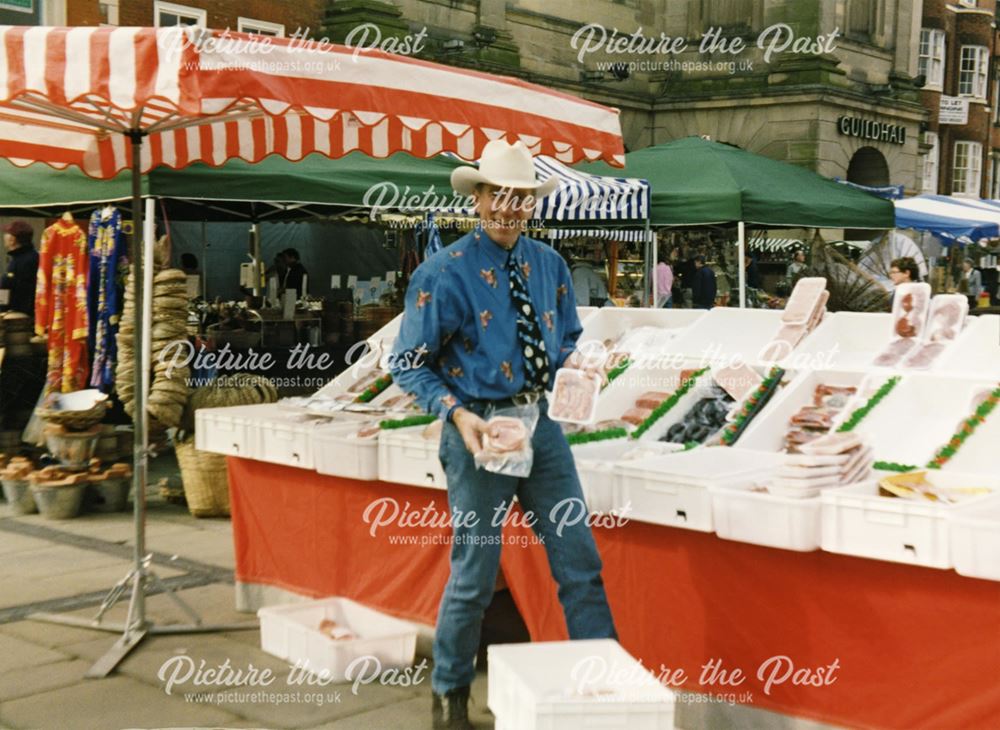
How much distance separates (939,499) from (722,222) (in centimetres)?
873

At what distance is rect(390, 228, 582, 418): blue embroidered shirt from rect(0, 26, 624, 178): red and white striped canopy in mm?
1199

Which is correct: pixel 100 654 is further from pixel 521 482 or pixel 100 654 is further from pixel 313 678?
pixel 521 482

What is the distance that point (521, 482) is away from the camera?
4301mm

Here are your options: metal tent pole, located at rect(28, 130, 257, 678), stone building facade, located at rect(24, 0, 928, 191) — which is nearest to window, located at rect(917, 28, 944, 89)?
stone building facade, located at rect(24, 0, 928, 191)

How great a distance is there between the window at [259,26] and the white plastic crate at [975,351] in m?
17.0

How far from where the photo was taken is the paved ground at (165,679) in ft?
15.2

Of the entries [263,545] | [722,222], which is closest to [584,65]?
[722,222]

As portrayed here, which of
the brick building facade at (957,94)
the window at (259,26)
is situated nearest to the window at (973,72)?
the brick building facade at (957,94)

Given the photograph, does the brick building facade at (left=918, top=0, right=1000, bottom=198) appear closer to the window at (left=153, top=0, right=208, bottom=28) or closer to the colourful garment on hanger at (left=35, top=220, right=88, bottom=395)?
the window at (left=153, top=0, right=208, bottom=28)

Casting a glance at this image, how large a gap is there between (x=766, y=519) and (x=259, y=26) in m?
18.5

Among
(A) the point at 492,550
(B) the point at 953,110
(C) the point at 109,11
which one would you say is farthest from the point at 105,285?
(B) the point at 953,110

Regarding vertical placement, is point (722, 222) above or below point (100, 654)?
above

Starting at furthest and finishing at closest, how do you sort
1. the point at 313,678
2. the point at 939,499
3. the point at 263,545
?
the point at 263,545
the point at 313,678
the point at 939,499

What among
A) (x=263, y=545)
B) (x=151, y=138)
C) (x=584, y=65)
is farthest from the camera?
(x=584, y=65)
